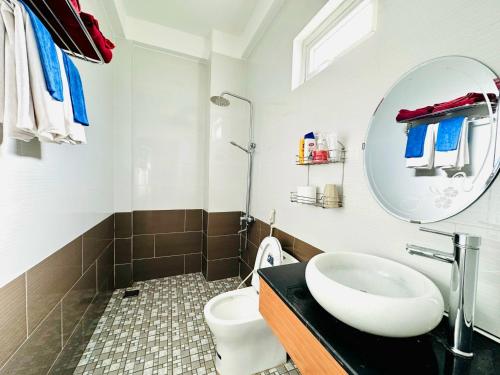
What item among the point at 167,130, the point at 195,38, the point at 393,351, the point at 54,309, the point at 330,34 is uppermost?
the point at 195,38

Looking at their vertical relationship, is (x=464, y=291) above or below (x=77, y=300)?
above

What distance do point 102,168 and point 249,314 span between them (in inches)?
65.4

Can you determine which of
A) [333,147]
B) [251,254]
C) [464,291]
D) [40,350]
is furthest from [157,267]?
[464,291]

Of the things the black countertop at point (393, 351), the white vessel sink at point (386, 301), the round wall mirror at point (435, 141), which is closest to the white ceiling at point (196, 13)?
the round wall mirror at point (435, 141)

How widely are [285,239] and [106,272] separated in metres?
1.66

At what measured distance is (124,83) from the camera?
6.64 feet

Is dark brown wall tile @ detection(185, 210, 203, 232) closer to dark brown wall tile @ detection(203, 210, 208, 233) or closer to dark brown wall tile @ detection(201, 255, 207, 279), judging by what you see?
dark brown wall tile @ detection(203, 210, 208, 233)

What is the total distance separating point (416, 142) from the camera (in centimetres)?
78

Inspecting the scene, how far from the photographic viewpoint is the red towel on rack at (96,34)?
0.82 metres

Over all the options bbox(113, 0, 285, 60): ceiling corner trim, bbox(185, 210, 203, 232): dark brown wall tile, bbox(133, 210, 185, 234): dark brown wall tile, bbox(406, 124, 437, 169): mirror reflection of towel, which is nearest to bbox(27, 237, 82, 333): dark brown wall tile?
bbox(133, 210, 185, 234): dark brown wall tile

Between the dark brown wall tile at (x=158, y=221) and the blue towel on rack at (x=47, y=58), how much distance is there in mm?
1768

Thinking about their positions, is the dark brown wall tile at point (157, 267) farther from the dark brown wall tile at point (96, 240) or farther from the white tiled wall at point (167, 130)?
the white tiled wall at point (167, 130)

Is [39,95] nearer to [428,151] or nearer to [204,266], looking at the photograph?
[428,151]

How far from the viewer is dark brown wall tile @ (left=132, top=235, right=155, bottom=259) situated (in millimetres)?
2236
